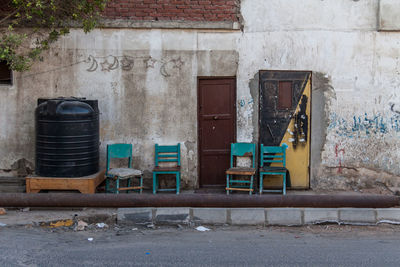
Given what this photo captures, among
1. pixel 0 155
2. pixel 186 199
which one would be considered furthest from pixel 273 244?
pixel 0 155

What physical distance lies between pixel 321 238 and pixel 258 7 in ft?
15.9

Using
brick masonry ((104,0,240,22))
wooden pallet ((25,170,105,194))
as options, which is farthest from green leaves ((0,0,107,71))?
wooden pallet ((25,170,105,194))

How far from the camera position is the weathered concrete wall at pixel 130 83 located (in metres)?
8.78

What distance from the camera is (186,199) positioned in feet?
15.8

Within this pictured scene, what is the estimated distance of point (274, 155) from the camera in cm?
894

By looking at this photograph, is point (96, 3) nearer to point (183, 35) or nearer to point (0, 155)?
point (183, 35)

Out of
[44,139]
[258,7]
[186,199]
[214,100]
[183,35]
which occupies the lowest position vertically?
[186,199]

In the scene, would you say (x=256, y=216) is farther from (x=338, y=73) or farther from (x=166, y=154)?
(x=338, y=73)

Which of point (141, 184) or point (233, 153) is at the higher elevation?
point (233, 153)

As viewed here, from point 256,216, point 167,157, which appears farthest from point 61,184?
point 256,216

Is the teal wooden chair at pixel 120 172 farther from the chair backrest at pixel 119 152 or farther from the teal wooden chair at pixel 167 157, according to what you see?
the teal wooden chair at pixel 167 157

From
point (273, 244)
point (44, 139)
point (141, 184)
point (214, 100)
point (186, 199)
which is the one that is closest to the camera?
point (186, 199)

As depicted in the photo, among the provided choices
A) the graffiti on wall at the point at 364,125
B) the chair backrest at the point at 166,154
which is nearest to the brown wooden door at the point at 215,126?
the chair backrest at the point at 166,154

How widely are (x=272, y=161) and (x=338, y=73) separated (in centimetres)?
223
